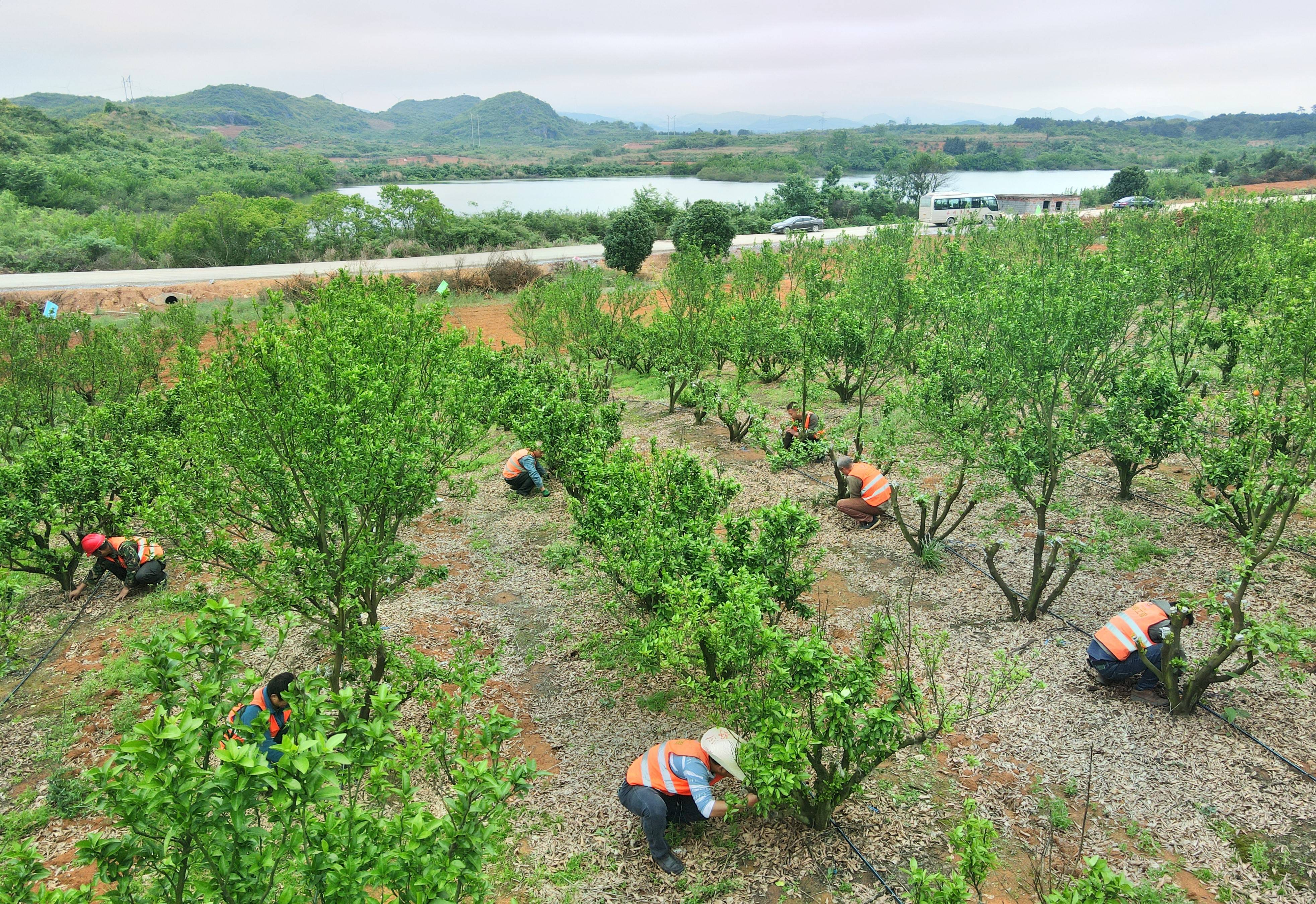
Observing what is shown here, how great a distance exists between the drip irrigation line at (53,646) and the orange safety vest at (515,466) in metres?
6.26

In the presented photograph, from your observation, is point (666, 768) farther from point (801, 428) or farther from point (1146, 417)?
point (1146, 417)

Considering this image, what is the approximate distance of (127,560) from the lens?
417 inches

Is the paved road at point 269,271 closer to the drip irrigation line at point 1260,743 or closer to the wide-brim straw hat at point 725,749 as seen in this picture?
the drip irrigation line at point 1260,743

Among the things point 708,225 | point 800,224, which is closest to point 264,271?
point 708,225

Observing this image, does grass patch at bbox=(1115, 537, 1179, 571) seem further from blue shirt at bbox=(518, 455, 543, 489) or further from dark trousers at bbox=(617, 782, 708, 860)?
blue shirt at bbox=(518, 455, 543, 489)

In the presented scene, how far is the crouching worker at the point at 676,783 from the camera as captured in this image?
5.91 metres

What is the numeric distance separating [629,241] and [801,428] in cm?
2471

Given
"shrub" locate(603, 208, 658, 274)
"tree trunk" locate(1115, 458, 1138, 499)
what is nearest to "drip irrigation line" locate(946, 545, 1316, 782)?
"tree trunk" locate(1115, 458, 1138, 499)

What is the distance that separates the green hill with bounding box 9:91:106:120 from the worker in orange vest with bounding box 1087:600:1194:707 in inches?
6853

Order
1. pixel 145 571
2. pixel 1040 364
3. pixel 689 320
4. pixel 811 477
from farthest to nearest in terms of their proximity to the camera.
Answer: pixel 689 320
pixel 811 477
pixel 145 571
pixel 1040 364

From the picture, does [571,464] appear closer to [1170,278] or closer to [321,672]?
[321,672]

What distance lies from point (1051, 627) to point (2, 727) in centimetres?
1184

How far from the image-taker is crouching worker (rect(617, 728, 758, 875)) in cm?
591

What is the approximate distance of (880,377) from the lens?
16344 millimetres
